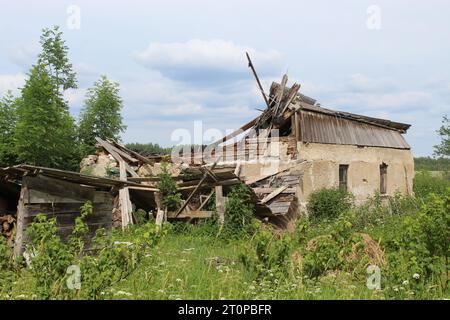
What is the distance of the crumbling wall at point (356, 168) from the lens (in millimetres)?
16359

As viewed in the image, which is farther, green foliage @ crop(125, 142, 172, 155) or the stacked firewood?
green foliage @ crop(125, 142, 172, 155)

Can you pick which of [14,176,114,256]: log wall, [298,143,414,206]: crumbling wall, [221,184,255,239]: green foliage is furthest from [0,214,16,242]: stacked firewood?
[298,143,414,206]: crumbling wall

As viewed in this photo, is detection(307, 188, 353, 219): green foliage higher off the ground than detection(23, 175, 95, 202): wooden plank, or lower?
lower

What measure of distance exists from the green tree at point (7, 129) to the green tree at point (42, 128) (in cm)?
85

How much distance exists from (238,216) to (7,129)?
13.8m

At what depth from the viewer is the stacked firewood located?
382 inches

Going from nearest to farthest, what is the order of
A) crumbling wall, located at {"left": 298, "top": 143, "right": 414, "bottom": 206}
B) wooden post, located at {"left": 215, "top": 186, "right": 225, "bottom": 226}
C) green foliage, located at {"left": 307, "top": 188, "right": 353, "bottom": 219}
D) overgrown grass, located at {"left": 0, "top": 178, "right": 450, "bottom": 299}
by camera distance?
overgrown grass, located at {"left": 0, "top": 178, "right": 450, "bottom": 299} < wooden post, located at {"left": 215, "top": 186, "right": 225, "bottom": 226} < green foliage, located at {"left": 307, "top": 188, "right": 353, "bottom": 219} < crumbling wall, located at {"left": 298, "top": 143, "right": 414, "bottom": 206}

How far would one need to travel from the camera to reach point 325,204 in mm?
15969

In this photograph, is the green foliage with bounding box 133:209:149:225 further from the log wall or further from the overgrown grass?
the overgrown grass

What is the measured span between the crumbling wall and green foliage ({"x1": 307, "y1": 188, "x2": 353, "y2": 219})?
28 centimetres

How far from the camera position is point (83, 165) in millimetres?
18906

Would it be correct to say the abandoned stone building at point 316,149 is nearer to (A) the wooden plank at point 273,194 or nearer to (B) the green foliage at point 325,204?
(B) the green foliage at point 325,204

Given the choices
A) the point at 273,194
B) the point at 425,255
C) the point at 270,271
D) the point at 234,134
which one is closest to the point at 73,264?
the point at 270,271
